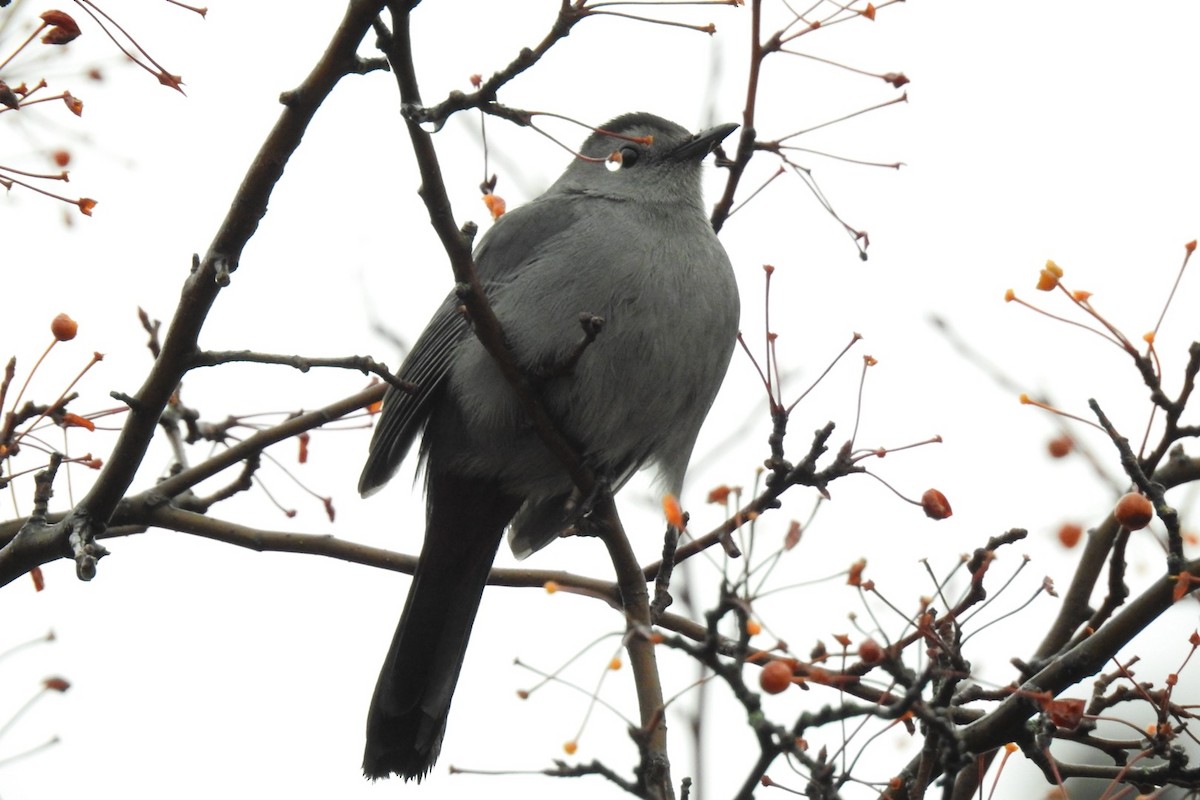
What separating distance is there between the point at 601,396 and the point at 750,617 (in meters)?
2.48

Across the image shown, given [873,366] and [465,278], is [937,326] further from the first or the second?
[465,278]

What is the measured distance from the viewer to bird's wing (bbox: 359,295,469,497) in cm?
532

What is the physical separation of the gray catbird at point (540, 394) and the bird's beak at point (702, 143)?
0.05 feet

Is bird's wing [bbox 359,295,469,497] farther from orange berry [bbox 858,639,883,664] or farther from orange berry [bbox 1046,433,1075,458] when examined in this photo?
orange berry [bbox 858,639,883,664]

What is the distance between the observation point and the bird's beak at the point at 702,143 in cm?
571

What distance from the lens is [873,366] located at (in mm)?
3822

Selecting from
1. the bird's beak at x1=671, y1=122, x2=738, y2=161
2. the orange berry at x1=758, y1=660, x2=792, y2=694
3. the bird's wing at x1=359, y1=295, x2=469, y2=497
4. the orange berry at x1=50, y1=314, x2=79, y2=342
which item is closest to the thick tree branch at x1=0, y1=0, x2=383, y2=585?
the orange berry at x1=50, y1=314, x2=79, y2=342

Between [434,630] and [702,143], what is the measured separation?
2368 millimetres

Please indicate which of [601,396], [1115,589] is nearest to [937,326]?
[1115,589]

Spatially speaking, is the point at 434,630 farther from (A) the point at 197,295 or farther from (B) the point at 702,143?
(B) the point at 702,143

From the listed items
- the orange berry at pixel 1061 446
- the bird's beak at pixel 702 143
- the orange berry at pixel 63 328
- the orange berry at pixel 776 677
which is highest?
the bird's beak at pixel 702 143

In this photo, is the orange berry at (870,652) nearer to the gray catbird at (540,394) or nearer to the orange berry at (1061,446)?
the orange berry at (1061,446)

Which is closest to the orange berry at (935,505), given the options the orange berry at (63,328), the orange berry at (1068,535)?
the orange berry at (1068,535)

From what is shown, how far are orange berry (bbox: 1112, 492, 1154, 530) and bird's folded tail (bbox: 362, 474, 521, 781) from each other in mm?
2879
